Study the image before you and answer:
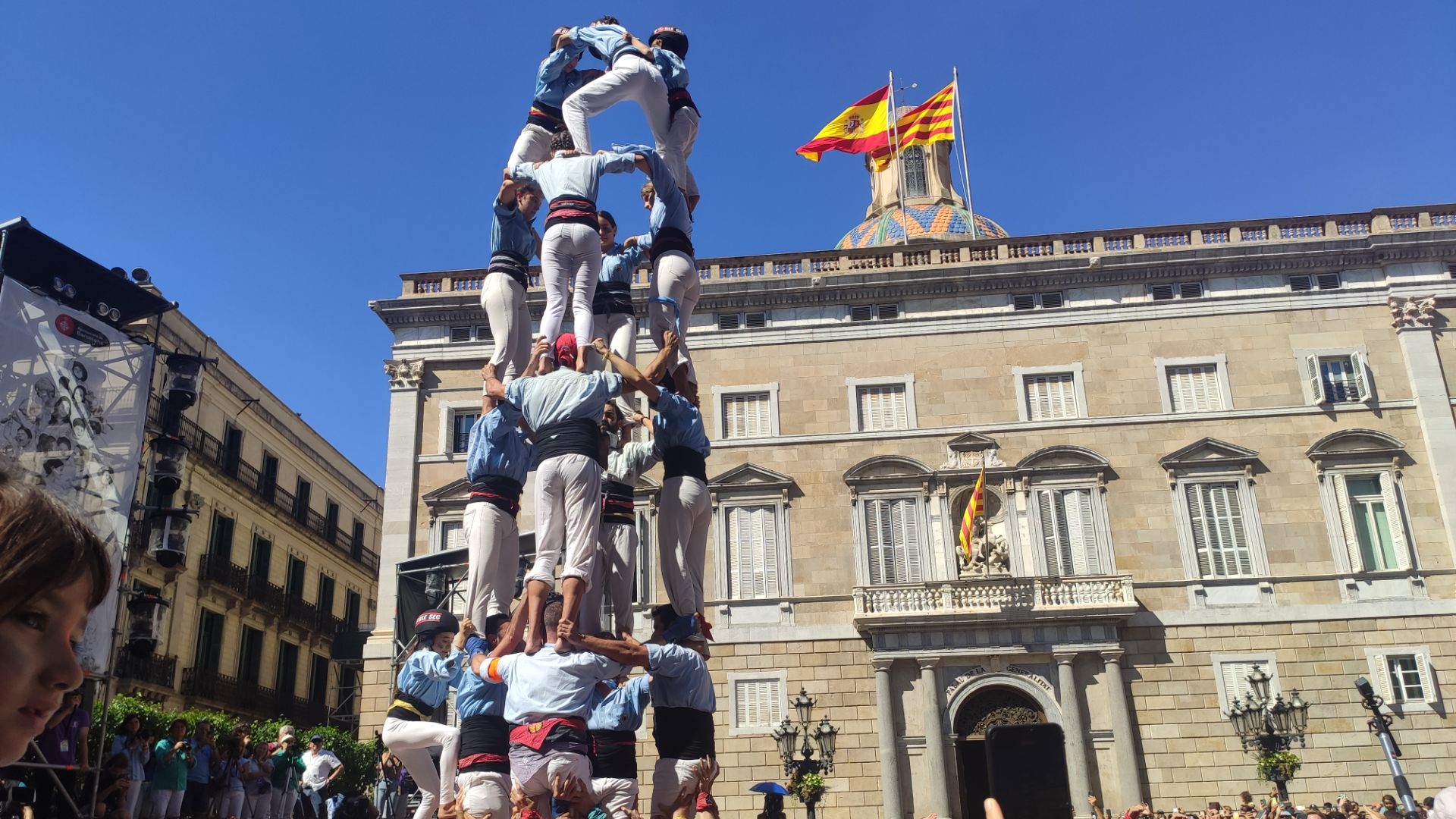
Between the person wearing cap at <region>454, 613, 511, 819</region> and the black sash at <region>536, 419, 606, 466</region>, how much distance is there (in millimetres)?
1532

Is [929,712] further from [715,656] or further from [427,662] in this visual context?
[427,662]

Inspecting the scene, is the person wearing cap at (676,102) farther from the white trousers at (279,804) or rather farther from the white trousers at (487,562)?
the white trousers at (279,804)

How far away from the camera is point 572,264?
11.8 meters

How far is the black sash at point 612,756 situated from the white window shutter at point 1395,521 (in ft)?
84.7

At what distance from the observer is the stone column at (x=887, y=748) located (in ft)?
89.0

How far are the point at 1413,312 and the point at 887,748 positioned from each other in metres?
17.9

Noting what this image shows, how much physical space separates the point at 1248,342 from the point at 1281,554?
5.69 meters

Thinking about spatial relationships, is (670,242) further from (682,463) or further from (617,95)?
(682,463)

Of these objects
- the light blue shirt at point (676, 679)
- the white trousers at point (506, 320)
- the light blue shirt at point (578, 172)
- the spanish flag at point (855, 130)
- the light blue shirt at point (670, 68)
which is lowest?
the light blue shirt at point (676, 679)

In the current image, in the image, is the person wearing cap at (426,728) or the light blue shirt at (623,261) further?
the light blue shirt at (623,261)

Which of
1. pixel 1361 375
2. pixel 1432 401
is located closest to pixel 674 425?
pixel 1361 375

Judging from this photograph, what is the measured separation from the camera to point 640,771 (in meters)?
28.5

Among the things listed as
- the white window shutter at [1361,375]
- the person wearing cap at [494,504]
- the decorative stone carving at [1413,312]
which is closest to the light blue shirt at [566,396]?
the person wearing cap at [494,504]

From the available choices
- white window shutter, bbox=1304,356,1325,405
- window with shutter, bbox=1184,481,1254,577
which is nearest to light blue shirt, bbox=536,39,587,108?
window with shutter, bbox=1184,481,1254,577
